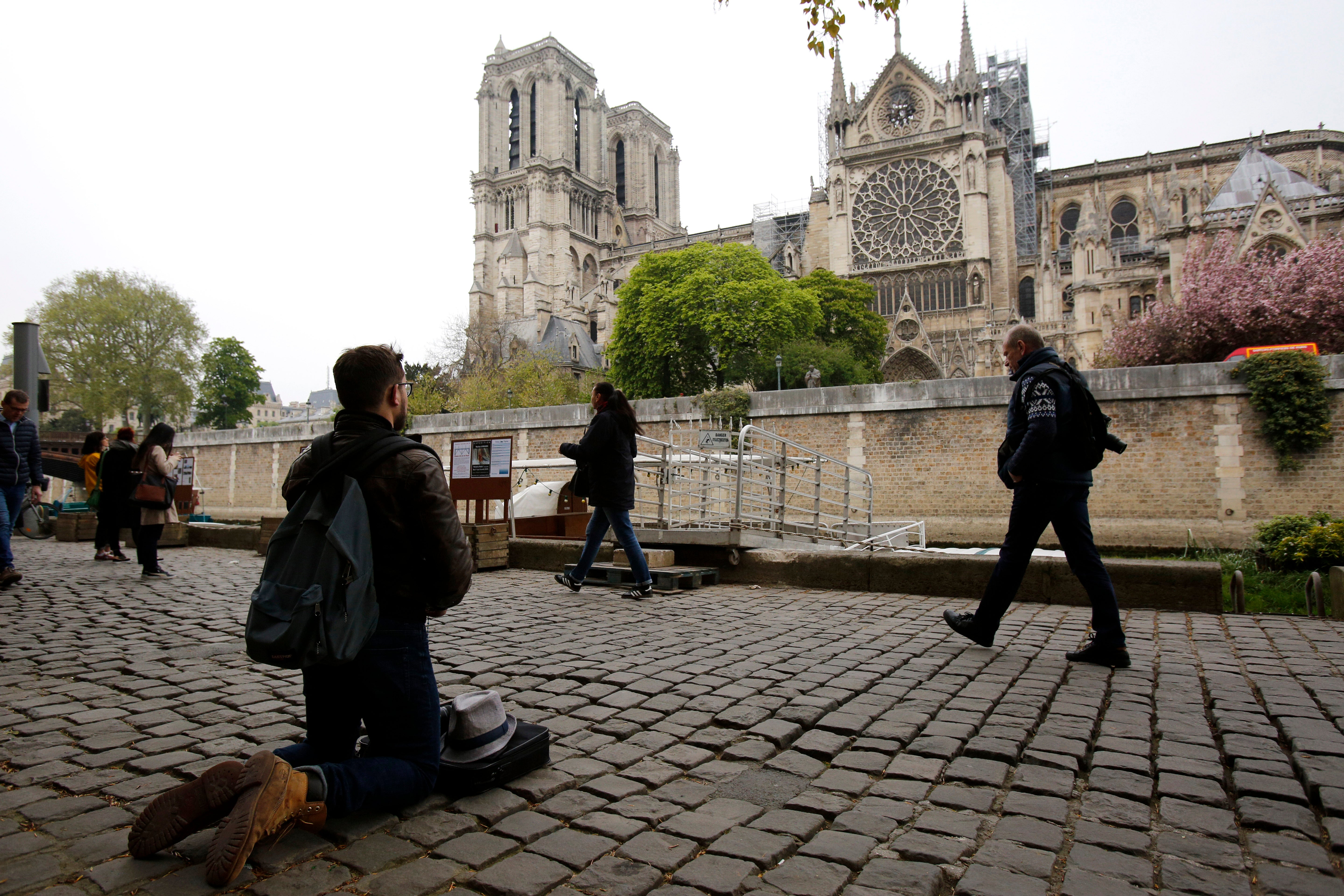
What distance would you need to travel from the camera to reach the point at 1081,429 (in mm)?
4301

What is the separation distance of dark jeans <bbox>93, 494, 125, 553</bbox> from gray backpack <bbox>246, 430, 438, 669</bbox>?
8.62 m

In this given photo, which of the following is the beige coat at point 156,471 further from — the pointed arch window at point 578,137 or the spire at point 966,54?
the pointed arch window at point 578,137

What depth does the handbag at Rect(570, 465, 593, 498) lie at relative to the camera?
6.49 metres

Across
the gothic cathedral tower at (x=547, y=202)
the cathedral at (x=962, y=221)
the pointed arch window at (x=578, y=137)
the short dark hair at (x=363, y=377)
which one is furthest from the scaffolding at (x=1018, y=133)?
the short dark hair at (x=363, y=377)

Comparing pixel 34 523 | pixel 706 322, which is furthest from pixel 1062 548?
pixel 706 322

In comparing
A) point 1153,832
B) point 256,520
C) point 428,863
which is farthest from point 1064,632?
point 256,520

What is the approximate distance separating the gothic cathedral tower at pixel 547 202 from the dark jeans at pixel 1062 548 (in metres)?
55.1

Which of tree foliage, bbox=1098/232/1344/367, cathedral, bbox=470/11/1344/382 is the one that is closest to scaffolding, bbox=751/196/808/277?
cathedral, bbox=470/11/1344/382

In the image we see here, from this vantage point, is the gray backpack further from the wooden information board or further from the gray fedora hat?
the wooden information board

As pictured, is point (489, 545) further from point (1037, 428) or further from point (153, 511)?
point (1037, 428)

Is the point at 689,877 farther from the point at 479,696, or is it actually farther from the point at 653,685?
the point at 653,685

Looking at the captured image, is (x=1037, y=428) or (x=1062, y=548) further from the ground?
(x=1037, y=428)

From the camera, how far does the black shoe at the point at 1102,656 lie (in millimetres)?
4156

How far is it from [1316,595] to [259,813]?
7.48 meters
